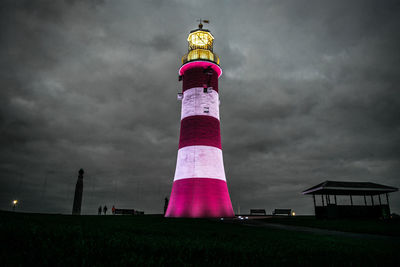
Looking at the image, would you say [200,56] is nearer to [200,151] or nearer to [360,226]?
[200,151]

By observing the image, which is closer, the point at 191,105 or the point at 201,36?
the point at 191,105

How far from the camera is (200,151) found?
21656 mm

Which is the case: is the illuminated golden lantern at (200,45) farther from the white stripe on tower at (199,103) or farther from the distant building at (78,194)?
the distant building at (78,194)

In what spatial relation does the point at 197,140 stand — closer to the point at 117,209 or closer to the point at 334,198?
the point at 334,198

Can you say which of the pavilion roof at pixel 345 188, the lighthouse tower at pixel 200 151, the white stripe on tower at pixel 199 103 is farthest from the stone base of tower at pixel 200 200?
the pavilion roof at pixel 345 188

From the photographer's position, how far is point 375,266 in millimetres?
4082

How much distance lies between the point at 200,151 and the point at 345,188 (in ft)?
45.6

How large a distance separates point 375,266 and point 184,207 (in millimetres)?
17698

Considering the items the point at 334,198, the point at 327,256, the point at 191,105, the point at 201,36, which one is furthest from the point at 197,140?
the point at 327,256

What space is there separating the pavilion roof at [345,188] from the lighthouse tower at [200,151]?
847 cm

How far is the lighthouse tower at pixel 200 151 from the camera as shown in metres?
20.8

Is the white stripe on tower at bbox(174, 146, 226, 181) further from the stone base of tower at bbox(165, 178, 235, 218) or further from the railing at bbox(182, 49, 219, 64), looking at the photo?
the railing at bbox(182, 49, 219, 64)

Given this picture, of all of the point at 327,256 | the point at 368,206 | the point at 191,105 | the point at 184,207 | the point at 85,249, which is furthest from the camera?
the point at 368,206

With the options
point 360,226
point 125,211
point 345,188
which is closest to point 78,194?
point 125,211
